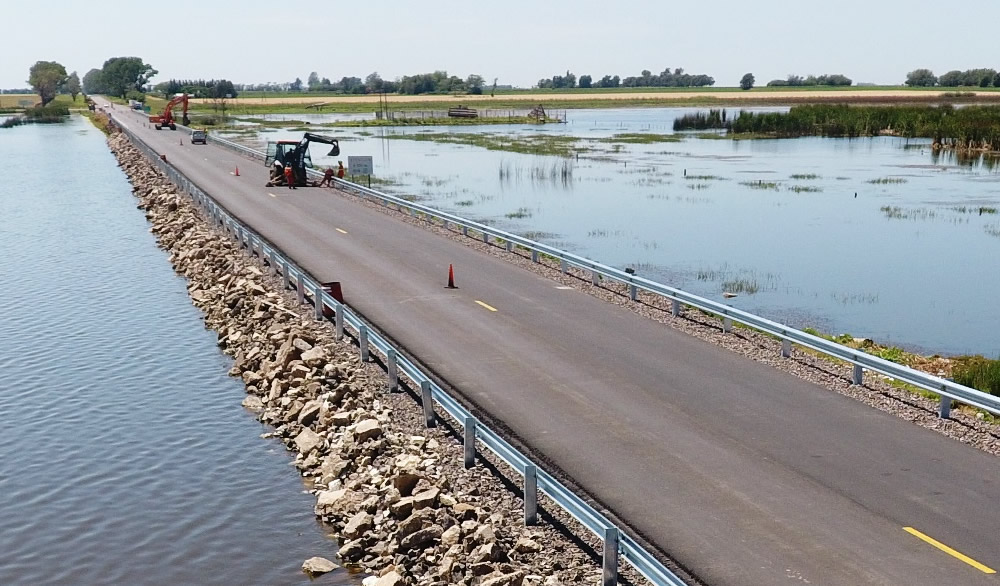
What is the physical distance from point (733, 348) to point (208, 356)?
1355 centimetres

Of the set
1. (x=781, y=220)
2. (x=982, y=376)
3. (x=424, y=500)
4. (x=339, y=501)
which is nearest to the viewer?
(x=424, y=500)

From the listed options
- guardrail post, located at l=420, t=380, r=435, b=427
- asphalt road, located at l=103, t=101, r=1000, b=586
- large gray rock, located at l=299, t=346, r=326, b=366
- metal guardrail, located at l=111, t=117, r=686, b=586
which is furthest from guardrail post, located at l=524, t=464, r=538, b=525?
large gray rock, located at l=299, t=346, r=326, b=366

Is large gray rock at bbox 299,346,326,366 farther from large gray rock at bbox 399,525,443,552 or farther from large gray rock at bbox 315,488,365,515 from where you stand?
large gray rock at bbox 399,525,443,552

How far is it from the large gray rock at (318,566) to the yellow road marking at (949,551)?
7.38 metres

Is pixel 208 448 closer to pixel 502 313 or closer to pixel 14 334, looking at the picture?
pixel 502 313

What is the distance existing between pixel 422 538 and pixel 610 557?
2.99m

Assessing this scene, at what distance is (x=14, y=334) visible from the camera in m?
28.5

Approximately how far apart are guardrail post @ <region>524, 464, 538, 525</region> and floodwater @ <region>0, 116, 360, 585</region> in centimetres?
256

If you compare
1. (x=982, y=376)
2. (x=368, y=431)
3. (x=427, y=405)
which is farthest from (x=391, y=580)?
(x=982, y=376)

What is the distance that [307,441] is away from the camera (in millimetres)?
18250

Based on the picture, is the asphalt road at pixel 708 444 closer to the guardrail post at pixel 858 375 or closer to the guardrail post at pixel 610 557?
the guardrail post at pixel 858 375

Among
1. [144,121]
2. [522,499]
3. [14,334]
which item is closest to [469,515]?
[522,499]

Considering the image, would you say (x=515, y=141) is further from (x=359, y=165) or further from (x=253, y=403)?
(x=253, y=403)

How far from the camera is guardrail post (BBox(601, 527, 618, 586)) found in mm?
10977
